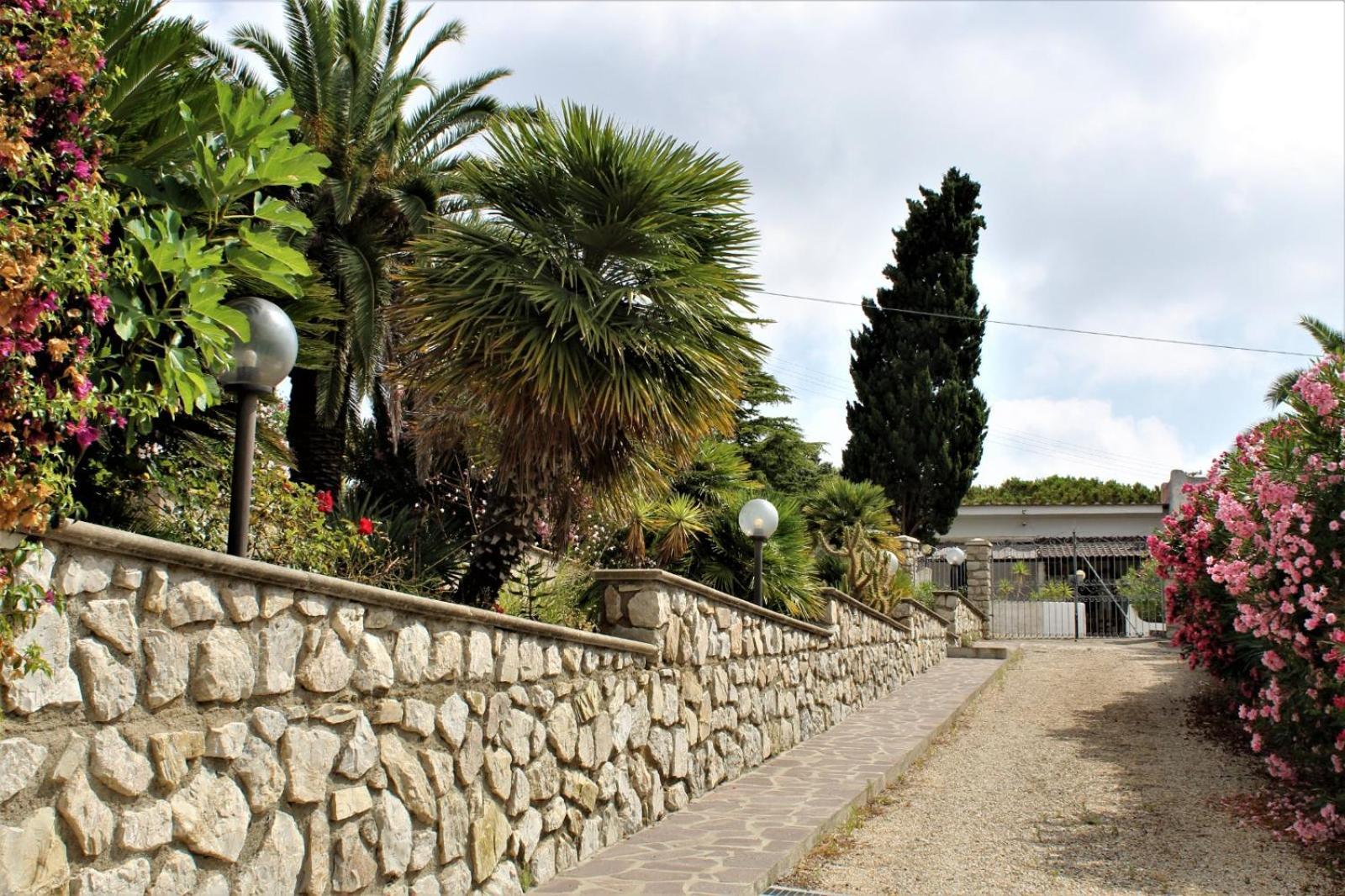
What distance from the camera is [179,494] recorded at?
5066 millimetres

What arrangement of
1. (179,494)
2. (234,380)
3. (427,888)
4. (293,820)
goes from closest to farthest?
(293,820), (234,380), (427,888), (179,494)

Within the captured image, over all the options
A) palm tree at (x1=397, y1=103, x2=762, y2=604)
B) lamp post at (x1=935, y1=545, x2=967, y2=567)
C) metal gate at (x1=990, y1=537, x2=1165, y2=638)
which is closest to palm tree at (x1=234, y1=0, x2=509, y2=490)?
palm tree at (x1=397, y1=103, x2=762, y2=604)

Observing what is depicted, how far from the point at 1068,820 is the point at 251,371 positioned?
5904 mm

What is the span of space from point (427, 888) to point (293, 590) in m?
1.47

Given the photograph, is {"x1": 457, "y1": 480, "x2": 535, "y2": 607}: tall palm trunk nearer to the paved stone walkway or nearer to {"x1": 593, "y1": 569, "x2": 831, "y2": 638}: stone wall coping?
{"x1": 593, "y1": 569, "x2": 831, "y2": 638}: stone wall coping

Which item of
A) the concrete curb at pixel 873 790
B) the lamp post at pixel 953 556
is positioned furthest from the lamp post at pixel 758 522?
the lamp post at pixel 953 556

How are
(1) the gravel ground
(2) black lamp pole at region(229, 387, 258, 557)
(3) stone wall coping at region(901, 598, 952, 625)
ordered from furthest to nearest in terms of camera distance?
(3) stone wall coping at region(901, 598, 952, 625), (1) the gravel ground, (2) black lamp pole at region(229, 387, 258, 557)

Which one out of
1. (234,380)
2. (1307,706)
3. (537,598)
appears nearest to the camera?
(234,380)

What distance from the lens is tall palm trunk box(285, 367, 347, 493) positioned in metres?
11.3

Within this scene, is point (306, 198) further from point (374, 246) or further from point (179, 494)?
point (179, 494)

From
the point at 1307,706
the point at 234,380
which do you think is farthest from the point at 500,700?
the point at 1307,706

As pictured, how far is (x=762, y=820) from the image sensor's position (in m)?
6.83

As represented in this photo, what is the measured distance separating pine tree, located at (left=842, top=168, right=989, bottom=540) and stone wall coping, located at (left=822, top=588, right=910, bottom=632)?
434 inches

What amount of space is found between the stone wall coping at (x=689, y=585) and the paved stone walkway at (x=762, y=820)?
119 cm
